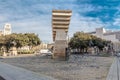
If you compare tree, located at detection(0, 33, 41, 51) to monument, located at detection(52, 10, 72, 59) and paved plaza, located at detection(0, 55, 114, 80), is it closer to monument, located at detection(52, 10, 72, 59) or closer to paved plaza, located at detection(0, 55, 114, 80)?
monument, located at detection(52, 10, 72, 59)

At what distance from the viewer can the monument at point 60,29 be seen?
2578 cm

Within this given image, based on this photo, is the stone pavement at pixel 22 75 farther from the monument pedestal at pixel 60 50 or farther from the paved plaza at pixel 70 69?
the monument pedestal at pixel 60 50

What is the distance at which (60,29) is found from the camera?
2739 cm

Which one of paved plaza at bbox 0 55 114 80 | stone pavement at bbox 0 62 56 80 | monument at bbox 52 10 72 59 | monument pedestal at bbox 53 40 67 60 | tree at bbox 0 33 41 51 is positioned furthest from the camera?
tree at bbox 0 33 41 51

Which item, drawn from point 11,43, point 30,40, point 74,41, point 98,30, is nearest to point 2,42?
point 11,43

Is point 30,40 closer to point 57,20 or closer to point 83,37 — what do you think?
point 83,37

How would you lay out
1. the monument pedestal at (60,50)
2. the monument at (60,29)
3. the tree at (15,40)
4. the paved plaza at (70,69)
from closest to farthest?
the paved plaza at (70,69) → the monument pedestal at (60,50) → the monument at (60,29) → the tree at (15,40)

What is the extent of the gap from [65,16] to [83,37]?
45.5 m

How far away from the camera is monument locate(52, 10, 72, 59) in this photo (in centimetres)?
2578

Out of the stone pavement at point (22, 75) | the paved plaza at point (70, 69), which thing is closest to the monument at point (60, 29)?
the paved plaza at point (70, 69)

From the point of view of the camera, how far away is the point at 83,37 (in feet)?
235

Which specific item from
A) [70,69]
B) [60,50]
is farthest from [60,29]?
[70,69]

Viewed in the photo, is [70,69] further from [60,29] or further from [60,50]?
[60,29]

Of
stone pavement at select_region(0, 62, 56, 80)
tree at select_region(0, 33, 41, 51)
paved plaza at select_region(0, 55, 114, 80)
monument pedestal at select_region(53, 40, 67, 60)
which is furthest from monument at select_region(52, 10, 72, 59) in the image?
tree at select_region(0, 33, 41, 51)
